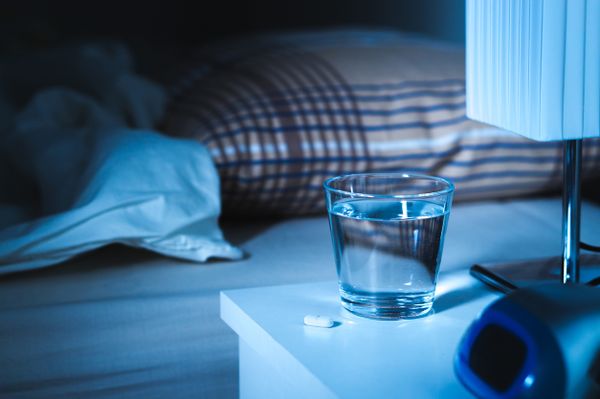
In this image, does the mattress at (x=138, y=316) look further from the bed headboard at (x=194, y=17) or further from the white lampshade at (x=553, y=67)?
the bed headboard at (x=194, y=17)

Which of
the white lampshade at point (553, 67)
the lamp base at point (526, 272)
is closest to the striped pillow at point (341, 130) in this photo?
the lamp base at point (526, 272)

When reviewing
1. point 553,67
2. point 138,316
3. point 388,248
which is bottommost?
point 138,316

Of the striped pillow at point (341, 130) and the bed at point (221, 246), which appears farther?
the striped pillow at point (341, 130)

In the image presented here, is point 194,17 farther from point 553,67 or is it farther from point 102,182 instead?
point 553,67

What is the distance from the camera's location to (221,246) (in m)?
0.79

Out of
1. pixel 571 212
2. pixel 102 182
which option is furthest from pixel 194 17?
pixel 571 212

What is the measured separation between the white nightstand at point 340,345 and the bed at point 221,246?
7 centimetres

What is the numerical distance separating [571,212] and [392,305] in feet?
0.48

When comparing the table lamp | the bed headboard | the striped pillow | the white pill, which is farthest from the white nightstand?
the bed headboard

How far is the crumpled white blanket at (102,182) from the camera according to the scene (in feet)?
2.46

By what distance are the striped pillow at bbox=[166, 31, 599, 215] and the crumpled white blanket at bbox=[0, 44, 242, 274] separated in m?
0.08

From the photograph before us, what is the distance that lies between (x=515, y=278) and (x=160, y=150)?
39 centimetres

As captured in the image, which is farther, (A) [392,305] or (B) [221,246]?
(B) [221,246]

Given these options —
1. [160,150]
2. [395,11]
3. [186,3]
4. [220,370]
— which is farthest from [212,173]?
[186,3]
